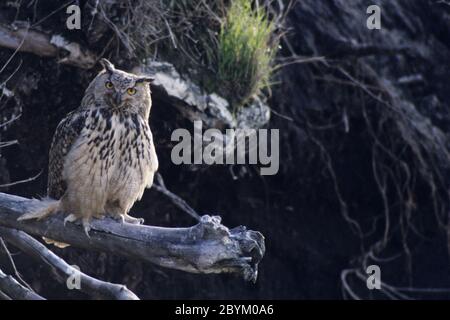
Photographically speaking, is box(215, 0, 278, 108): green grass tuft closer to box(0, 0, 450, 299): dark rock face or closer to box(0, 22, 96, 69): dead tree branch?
box(0, 0, 450, 299): dark rock face

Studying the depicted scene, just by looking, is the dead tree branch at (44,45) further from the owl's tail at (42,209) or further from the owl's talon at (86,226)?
the owl's talon at (86,226)

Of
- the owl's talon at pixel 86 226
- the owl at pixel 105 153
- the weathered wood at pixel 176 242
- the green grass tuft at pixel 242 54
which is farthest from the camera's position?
the green grass tuft at pixel 242 54

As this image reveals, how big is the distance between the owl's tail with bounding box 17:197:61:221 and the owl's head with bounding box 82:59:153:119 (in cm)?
62

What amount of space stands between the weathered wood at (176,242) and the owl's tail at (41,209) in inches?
0.8

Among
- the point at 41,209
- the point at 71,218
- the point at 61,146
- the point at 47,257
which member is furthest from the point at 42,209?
the point at 61,146

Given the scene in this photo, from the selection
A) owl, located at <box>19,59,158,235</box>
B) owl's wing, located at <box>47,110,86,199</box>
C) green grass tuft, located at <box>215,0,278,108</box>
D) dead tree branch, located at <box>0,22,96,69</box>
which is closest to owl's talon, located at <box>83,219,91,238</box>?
owl, located at <box>19,59,158,235</box>

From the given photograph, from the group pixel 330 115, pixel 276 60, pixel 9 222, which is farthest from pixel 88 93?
pixel 330 115

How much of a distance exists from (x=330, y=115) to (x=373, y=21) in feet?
2.44

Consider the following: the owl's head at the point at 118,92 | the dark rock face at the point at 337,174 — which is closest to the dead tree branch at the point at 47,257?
the owl's head at the point at 118,92

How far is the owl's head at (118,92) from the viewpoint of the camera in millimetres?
5027

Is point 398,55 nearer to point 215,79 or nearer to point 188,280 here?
point 215,79

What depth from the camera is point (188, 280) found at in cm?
699

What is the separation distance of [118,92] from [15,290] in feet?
3.69

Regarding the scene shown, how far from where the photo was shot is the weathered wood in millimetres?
4031
